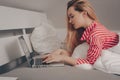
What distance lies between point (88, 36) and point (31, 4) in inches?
30.8

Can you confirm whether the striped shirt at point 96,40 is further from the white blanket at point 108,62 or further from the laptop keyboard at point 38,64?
the laptop keyboard at point 38,64

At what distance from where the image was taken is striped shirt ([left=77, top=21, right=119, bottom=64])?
1171 millimetres

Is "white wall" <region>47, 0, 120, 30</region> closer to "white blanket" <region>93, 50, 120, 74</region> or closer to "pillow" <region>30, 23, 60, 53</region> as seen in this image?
"pillow" <region>30, 23, 60, 53</region>

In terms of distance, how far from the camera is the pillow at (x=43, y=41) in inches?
63.7

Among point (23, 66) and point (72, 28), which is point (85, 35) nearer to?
point (72, 28)

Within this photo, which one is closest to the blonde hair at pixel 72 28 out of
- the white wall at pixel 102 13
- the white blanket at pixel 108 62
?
the white blanket at pixel 108 62

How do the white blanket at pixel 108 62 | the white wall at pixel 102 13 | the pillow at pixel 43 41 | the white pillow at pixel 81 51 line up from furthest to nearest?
the white wall at pixel 102 13 < the pillow at pixel 43 41 < the white pillow at pixel 81 51 < the white blanket at pixel 108 62

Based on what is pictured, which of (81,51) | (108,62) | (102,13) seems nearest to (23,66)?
(81,51)

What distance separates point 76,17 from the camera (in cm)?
135

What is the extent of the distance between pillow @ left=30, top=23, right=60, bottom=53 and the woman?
191 mm

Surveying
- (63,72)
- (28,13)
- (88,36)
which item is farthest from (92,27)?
(28,13)

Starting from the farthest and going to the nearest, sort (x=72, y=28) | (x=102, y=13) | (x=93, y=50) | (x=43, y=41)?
(x=102, y=13) < (x=43, y=41) < (x=72, y=28) < (x=93, y=50)

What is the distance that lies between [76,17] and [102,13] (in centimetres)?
75

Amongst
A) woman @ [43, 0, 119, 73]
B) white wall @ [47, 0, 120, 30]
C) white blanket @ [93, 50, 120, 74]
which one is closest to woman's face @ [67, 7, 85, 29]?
woman @ [43, 0, 119, 73]
